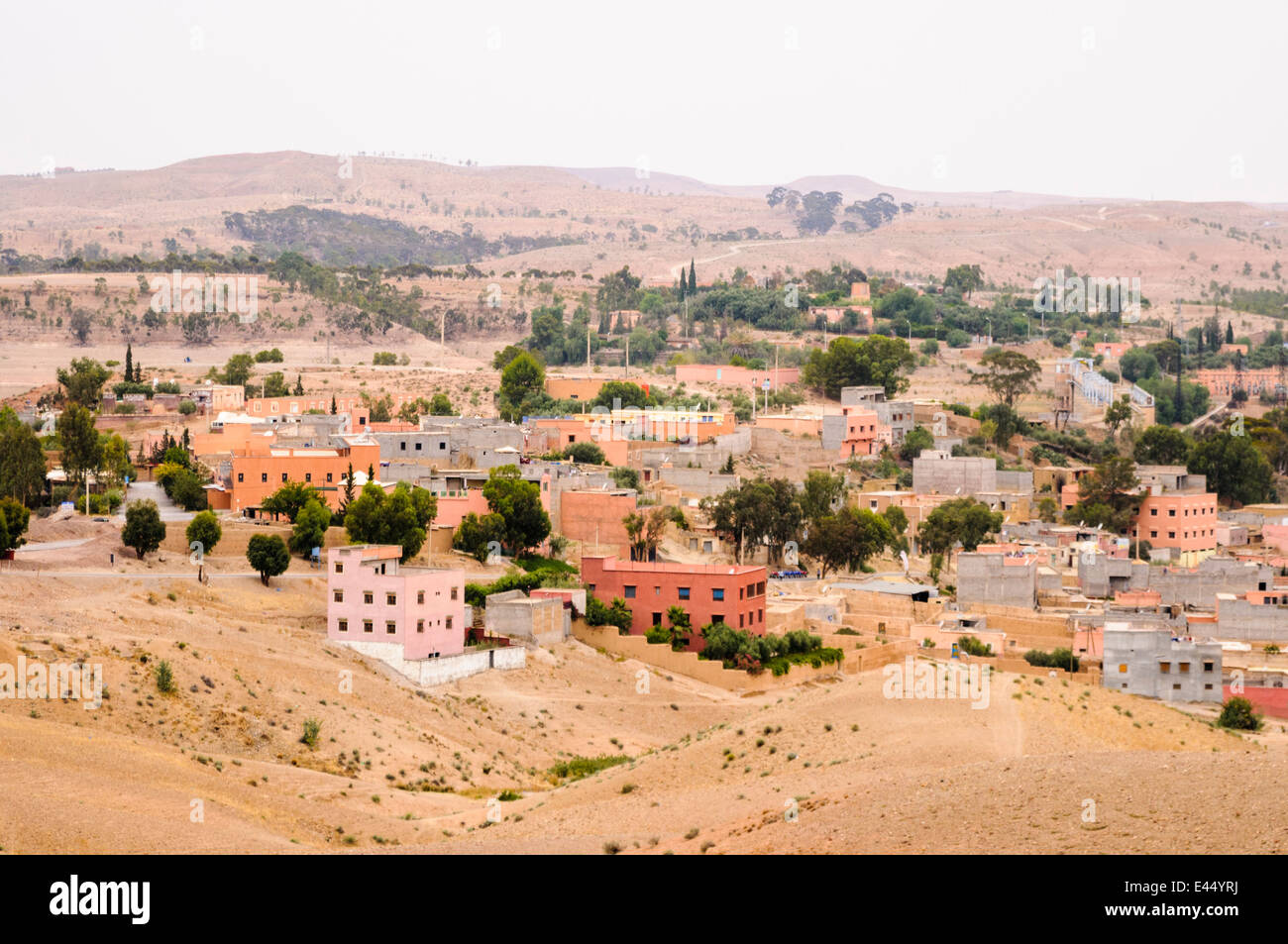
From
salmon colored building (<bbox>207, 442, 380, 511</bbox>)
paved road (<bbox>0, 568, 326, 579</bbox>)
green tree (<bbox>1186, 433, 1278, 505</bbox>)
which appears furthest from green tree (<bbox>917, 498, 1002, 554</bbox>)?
paved road (<bbox>0, 568, 326, 579</bbox>)

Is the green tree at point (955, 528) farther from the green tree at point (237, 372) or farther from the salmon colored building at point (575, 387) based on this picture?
the green tree at point (237, 372)

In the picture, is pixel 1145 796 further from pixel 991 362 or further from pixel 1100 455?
pixel 991 362

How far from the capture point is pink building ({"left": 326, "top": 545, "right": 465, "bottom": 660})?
3569cm

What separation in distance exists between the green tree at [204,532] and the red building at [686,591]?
7649 mm

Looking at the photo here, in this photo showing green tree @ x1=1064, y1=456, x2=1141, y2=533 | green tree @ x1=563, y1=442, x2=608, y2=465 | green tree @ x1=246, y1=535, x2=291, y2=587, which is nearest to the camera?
green tree @ x1=246, y1=535, x2=291, y2=587

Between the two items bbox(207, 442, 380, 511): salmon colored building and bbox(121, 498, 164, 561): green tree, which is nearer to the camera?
bbox(121, 498, 164, 561): green tree

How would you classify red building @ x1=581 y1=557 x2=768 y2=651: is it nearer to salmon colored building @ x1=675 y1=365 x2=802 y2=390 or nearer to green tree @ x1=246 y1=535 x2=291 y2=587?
green tree @ x1=246 y1=535 x2=291 y2=587

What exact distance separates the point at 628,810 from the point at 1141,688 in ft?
56.7

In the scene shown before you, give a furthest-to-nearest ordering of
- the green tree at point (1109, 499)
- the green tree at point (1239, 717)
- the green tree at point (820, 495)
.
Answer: the green tree at point (1109, 499) → the green tree at point (820, 495) → the green tree at point (1239, 717)

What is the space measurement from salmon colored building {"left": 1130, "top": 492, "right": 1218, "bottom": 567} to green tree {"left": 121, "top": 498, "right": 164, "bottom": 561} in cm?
3285

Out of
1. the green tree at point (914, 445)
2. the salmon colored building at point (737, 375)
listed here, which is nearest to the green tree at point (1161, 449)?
the green tree at point (914, 445)

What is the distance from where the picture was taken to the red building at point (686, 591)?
132 feet

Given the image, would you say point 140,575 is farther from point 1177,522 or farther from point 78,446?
point 1177,522

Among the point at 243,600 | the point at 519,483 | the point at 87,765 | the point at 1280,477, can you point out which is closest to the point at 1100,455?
the point at 1280,477
